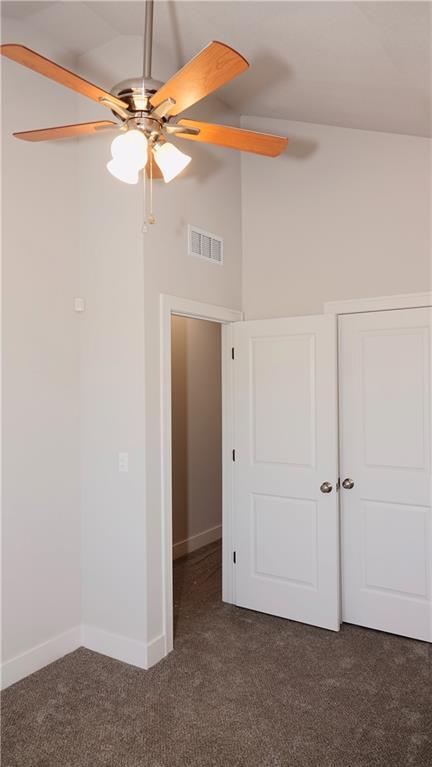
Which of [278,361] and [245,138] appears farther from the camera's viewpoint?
[278,361]

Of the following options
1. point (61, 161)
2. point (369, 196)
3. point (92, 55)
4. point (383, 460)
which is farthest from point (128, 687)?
point (92, 55)

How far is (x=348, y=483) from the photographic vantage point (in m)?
3.45

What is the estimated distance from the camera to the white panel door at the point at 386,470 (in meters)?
3.21

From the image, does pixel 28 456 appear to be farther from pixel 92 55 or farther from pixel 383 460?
pixel 92 55

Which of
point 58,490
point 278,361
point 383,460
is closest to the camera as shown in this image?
point 58,490

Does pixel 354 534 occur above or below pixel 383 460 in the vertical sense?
Answer: below

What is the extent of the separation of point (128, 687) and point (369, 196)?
3.25 meters

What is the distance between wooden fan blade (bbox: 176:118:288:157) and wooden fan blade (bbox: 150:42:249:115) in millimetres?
150

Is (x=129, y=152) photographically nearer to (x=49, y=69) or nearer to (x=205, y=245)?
(x=49, y=69)

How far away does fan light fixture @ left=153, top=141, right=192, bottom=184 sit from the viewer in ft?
6.81

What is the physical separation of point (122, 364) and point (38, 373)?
482mm

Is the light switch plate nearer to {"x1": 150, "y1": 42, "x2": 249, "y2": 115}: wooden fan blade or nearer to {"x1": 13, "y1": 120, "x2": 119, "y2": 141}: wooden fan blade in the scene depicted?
{"x1": 13, "y1": 120, "x2": 119, "y2": 141}: wooden fan blade

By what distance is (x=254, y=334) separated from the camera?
3.70 meters

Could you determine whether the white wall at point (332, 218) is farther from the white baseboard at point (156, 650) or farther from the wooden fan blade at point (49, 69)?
the white baseboard at point (156, 650)
